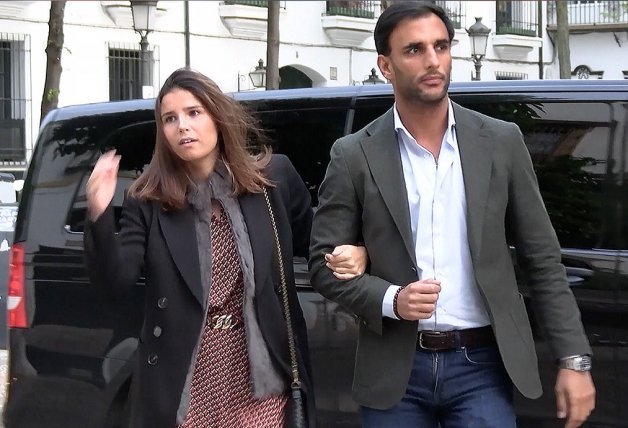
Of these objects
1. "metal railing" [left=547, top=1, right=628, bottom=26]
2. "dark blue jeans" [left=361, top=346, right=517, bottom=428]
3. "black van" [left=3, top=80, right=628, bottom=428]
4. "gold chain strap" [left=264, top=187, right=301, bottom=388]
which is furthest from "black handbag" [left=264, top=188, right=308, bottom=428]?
"metal railing" [left=547, top=1, right=628, bottom=26]

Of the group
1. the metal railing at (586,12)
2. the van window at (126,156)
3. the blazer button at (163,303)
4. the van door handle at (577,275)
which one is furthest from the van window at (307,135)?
the metal railing at (586,12)

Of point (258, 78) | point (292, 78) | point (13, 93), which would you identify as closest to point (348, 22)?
point (292, 78)

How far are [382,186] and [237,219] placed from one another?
475 mm

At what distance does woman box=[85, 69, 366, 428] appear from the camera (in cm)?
317

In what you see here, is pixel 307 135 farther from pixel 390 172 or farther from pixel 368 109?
pixel 390 172

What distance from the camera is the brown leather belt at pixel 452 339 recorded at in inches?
117

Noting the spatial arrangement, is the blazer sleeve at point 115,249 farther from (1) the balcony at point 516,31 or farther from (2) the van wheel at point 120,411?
(1) the balcony at point 516,31

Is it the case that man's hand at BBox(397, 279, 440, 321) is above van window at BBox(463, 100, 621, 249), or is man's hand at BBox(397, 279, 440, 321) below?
below

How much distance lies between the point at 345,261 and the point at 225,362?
1.69ft

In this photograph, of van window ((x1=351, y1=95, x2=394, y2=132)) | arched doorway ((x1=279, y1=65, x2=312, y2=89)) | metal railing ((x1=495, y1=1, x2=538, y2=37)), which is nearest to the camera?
van window ((x1=351, y1=95, x2=394, y2=132))

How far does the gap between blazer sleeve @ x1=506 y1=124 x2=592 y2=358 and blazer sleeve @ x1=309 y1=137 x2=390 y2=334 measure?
0.38 metres

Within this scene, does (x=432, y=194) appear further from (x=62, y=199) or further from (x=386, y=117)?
(x=62, y=199)

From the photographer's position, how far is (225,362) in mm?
3205

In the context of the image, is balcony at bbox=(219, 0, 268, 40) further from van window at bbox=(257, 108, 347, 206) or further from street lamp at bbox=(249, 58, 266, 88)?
van window at bbox=(257, 108, 347, 206)
